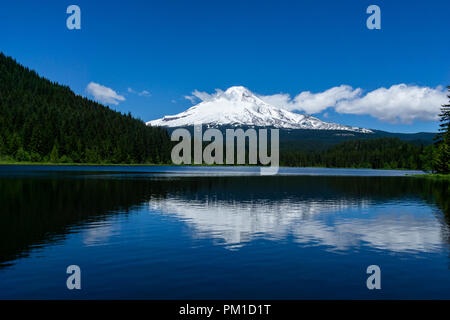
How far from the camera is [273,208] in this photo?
45.1m

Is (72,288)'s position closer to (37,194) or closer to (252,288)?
(252,288)

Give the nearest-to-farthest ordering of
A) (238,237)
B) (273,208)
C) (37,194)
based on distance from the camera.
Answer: (238,237) < (273,208) < (37,194)

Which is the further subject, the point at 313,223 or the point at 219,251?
the point at 313,223

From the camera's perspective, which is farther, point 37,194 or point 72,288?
point 37,194

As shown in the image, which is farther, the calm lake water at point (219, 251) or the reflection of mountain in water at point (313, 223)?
the reflection of mountain in water at point (313, 223)

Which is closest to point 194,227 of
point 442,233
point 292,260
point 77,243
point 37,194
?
point 77,243

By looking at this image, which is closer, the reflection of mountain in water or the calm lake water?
the calm lake water

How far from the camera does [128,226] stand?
105ft

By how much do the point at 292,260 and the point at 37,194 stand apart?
1723 inches

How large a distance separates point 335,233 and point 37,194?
4252cm

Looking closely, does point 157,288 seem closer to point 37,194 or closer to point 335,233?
point 335,233

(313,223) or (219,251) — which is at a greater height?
(313,223)
